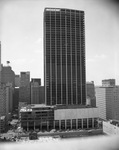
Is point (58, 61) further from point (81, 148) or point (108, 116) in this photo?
point (81, 148)

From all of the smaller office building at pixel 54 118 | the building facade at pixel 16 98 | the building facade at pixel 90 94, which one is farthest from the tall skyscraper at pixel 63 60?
the building facade at pixel 16 98

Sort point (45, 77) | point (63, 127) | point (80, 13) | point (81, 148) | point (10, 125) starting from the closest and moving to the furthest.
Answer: point (81, 148) → point (63, 127) → point (10, 125) → point (45, 77) → point (80, 13)

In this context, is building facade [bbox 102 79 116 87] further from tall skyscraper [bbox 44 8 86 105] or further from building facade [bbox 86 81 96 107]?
building facade [bbox 86 81 96 107]

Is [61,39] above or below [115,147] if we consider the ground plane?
above

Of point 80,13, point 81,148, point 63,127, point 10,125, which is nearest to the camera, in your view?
point 81,148

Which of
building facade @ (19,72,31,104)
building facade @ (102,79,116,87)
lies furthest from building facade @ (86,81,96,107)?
building facade @ (19,72,31,104)

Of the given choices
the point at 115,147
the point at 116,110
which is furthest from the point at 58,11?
the point at 115,147

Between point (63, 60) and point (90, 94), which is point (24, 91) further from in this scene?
point (90, 94)

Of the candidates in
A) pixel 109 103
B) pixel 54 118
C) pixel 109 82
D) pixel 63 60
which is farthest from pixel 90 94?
pixel 54 118
